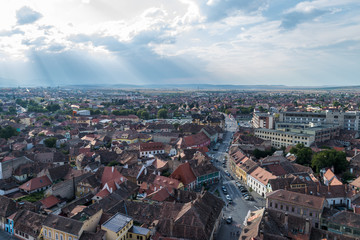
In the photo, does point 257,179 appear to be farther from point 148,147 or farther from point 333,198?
point 148,147

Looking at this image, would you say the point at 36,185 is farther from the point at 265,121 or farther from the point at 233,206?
the point at 265,121

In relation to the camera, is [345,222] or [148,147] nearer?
[345,222]

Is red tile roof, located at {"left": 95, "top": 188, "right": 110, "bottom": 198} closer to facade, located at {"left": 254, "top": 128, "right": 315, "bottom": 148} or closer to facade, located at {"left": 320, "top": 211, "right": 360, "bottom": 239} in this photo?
facade, located at {"left": 320, "top": 211, "right": 360, "bottom": 239}

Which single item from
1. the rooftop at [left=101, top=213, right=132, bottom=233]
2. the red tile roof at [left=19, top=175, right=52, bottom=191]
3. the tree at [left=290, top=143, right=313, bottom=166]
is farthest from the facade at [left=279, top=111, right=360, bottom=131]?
the rooftop at [left=101, top=213, right=132, bottom=233]

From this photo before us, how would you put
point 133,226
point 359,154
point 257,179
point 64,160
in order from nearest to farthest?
point 133,226, point 257,179, point 359,154, point 64,160

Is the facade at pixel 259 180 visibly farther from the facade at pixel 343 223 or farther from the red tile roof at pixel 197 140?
the red tile roof at pixel 197 140

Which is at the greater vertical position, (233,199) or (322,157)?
(322,157)

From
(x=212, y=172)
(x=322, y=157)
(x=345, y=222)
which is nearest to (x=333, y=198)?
(x=345, y=222)
